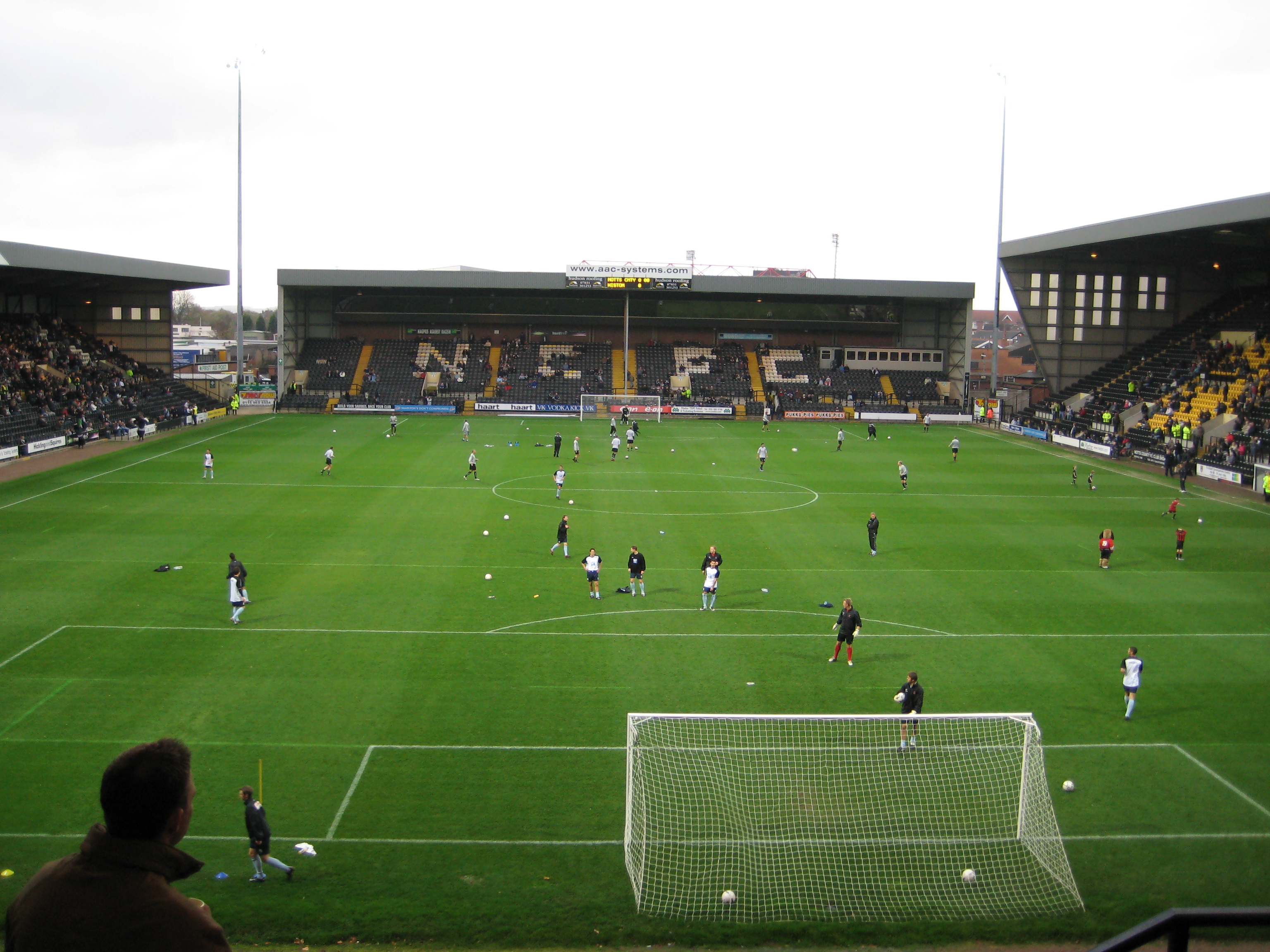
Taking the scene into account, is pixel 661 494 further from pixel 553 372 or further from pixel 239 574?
pixel 553 372

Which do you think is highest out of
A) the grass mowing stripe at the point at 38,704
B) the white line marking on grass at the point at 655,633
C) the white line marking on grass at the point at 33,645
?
the white line marking on grass at the point at 655,633

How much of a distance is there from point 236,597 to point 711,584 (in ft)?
35.3

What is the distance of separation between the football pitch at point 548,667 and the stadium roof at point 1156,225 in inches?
642

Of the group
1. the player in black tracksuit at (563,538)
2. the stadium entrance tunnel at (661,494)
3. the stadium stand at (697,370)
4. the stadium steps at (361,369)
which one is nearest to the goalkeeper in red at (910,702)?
the player in black tracksuit at (563,538)

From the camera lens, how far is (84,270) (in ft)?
181

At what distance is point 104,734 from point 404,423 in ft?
169

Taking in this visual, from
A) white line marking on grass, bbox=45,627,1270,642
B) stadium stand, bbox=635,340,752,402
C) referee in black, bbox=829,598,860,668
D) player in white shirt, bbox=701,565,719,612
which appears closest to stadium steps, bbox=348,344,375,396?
stadium stand, bbox=635,340,752,402

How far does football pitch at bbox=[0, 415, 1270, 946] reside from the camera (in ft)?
41.5

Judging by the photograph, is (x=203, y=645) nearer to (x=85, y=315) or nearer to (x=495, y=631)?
(x=495, y=631)

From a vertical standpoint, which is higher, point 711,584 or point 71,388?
point 71,388

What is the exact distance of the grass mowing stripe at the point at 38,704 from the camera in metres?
16.6

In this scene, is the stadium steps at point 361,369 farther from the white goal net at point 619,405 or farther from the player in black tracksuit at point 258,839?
the player in black tracksuit at point 258,839

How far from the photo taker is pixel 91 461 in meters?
46.7

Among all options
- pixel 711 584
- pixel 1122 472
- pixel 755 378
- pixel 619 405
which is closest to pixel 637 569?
pixel 711 584
